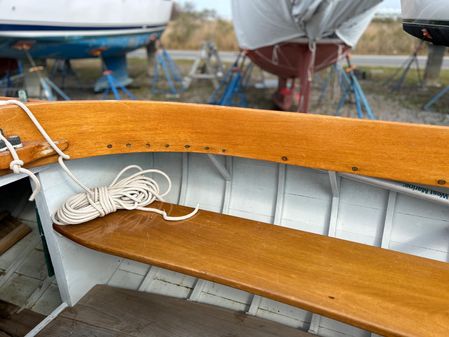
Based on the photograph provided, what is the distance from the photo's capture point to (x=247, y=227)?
157cm

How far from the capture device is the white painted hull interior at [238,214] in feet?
5.23

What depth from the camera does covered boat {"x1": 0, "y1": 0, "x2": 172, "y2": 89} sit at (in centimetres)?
543

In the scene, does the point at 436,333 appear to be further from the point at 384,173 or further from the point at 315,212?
the point at 315,212

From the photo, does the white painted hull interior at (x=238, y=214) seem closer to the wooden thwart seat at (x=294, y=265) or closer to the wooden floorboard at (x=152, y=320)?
the wooden floorboard at (x=152, y=320)

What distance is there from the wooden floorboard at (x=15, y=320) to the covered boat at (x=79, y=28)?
491cm

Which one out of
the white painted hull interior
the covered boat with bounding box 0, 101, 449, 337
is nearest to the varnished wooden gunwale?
the covered boat with bounding box 0, 101, 449, 337

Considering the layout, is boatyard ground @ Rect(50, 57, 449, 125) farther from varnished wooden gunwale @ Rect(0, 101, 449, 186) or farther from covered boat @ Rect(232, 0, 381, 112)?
varnished wooden gunwale @ Rect(0, 101, 449, 186)

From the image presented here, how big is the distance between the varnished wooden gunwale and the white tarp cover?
3.17m

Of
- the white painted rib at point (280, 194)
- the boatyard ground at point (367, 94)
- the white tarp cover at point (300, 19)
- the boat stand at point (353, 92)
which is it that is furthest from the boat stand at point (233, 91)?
the white painted rib at point (280, 194)

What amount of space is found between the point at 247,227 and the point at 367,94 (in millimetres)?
7200

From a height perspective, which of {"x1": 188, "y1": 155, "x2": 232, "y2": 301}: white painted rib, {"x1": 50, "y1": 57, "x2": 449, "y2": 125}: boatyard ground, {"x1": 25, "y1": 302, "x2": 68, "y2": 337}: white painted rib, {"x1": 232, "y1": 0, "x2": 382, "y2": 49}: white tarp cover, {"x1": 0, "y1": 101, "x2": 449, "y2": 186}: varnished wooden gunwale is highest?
{"x1": 232, "y1": 0, "x2": 382, "y2": 49}: white tarp cover

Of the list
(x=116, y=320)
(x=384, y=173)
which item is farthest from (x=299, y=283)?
(x=116, y=320)

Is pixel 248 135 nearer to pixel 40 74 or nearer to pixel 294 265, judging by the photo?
pixel 294 265

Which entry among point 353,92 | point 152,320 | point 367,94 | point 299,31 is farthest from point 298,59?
point 152,320
